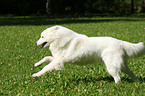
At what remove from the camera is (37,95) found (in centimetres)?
427

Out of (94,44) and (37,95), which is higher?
(94,44)

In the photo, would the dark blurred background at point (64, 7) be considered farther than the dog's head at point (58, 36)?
Yes

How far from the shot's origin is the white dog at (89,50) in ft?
14.9

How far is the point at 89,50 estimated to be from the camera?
4.67 m

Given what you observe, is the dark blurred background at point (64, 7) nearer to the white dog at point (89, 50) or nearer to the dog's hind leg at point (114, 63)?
the white dog at point (89, 50)

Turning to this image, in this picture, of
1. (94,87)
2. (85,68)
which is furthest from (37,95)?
(85,68)

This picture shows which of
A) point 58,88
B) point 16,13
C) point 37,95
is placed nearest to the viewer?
point 37,95

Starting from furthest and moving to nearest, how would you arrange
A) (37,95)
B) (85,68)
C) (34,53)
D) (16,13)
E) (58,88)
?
(16,13) → (34,53) → (85,68) → (58,88) → (37,95)

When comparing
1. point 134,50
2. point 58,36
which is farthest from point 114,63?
point 58,36

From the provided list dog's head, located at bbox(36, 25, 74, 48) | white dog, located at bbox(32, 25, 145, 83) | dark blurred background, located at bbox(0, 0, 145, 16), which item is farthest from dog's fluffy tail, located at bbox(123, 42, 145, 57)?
dark blurred background, located at bbox(0, 0, 145, 16)

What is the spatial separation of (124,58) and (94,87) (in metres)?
0.88

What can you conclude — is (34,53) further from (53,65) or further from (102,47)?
(102,47)

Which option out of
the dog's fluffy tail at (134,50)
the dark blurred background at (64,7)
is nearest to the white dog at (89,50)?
the dog's fluffy tail at (134,50)

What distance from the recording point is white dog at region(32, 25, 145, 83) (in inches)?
178
